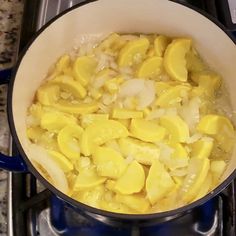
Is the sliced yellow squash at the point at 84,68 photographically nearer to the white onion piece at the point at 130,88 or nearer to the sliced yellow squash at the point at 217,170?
the white onion piece at the point at 130,88

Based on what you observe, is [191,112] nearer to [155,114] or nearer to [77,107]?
[155,114]

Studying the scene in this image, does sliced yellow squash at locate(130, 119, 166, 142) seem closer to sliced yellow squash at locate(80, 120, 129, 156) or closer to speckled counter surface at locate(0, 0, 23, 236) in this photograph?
sliced yellow squash at locate(80, 120, 129, 156)

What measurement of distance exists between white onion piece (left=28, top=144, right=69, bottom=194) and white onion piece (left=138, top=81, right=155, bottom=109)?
143 millimetres

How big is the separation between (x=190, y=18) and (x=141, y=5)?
72 millimetres

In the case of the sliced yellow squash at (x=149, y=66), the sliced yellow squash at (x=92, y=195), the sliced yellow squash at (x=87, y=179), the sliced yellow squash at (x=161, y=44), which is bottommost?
the sliced yellow squash at (x=92, y=195)

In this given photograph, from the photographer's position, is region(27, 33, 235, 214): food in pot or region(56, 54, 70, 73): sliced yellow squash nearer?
region(27, 33, 235, 214): food in pot

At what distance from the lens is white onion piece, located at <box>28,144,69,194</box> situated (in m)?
0.72

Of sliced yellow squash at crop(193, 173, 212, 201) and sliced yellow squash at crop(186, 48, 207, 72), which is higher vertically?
sliced yellow squash at crop(186, 48, 207, 72)

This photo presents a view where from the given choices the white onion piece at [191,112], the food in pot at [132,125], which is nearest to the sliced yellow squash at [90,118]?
the food in pot at [132,125]

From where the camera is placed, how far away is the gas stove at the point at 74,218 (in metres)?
0.77

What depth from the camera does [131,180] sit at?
716 mm

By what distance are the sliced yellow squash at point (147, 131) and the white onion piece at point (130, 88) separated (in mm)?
52

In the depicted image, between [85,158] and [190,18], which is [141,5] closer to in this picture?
[190,18]

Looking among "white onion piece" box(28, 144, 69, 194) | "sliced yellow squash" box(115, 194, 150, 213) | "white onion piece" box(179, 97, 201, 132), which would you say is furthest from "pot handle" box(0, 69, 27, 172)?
"white onion piece" box(179, 97, 201, 132)
